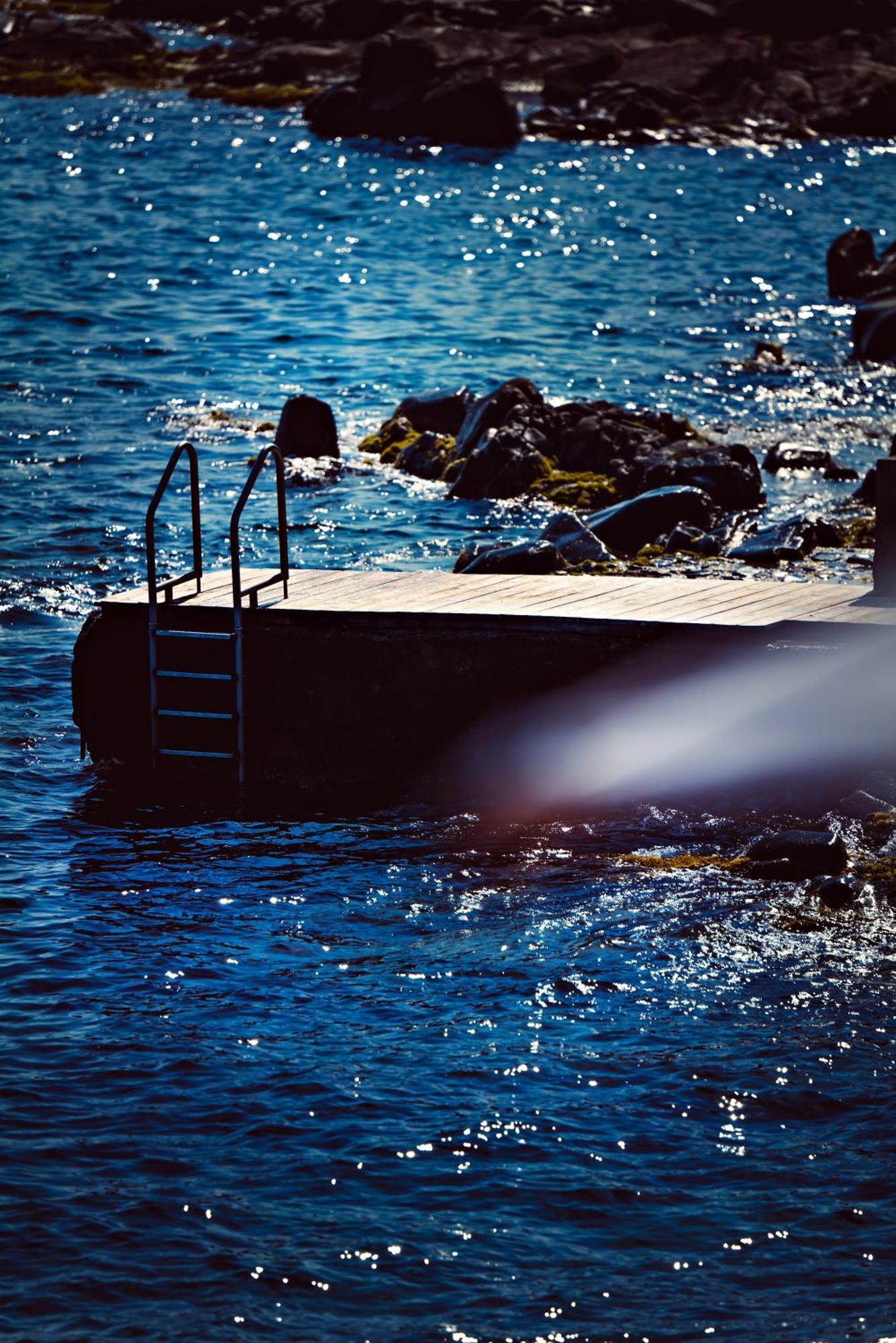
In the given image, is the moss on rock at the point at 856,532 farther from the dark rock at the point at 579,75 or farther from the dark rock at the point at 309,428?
the dark rock at the point at 579,75

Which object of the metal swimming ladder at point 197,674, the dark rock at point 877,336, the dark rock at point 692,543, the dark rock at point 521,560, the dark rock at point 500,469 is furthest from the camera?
the dark rock at point 877,336

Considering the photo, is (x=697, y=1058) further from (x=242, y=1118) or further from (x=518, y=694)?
(x=518, y=694)

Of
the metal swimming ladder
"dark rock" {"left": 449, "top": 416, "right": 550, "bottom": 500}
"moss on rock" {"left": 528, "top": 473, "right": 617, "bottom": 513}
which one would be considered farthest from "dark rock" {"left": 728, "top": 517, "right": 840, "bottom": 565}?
the metal swimming ladder

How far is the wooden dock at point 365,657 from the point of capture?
52.6 ft

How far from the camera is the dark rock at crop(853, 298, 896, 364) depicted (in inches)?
1581

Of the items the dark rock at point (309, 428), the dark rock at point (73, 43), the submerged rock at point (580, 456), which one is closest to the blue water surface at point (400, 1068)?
the submerged rock at point (580, 456)

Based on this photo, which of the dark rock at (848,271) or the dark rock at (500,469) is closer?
the dark rock at (500,469)

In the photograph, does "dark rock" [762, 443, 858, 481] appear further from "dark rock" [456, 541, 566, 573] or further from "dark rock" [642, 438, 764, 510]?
"dark rock" [456, 541, 566, 573]

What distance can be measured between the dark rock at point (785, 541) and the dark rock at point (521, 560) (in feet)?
13.0

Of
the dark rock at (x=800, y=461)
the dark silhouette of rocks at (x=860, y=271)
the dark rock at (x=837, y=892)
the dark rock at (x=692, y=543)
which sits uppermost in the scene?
the dark silhouette of rocks at (x=860, y=271)

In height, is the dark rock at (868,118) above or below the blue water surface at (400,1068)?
above

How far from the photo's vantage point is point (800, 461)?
30.3 meters

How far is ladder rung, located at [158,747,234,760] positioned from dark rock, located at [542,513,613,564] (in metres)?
7.16

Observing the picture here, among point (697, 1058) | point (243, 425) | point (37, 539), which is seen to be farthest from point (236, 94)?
point (697, 1058)
